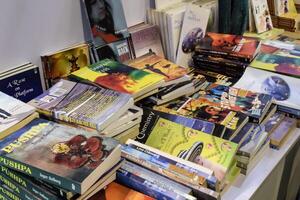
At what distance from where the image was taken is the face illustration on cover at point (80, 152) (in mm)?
871

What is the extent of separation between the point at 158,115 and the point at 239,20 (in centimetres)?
82

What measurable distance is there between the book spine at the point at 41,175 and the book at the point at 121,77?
387 mm

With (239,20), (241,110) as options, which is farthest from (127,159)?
(239,20)

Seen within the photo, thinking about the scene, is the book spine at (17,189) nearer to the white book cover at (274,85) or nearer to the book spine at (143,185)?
the book spine at (143,185)

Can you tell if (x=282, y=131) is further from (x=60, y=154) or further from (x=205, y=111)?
(x=60, y=154)

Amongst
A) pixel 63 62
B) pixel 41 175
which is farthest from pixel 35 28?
pixel 41 175

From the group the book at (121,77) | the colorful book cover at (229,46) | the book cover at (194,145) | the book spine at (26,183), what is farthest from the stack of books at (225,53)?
the book spine at (26,183)

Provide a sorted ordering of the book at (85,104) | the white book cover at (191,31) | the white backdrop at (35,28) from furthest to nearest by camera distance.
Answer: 1. the white book cover at (191,31)
2. the white backdrop at (35,28)
3. the book at (85,104)

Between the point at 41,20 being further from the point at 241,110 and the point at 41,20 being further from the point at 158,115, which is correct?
the point at 241,110

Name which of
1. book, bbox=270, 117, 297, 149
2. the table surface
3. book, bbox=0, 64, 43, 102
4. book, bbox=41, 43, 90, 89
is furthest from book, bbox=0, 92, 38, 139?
book, bbox=270, 117, 297, 149

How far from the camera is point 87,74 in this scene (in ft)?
4.09

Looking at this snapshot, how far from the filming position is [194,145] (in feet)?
3.65

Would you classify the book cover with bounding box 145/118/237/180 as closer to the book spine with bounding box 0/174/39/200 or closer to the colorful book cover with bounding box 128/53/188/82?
the colorful book cover with bounding box 128/53/188/82

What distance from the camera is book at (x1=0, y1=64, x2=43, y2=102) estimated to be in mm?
1172
